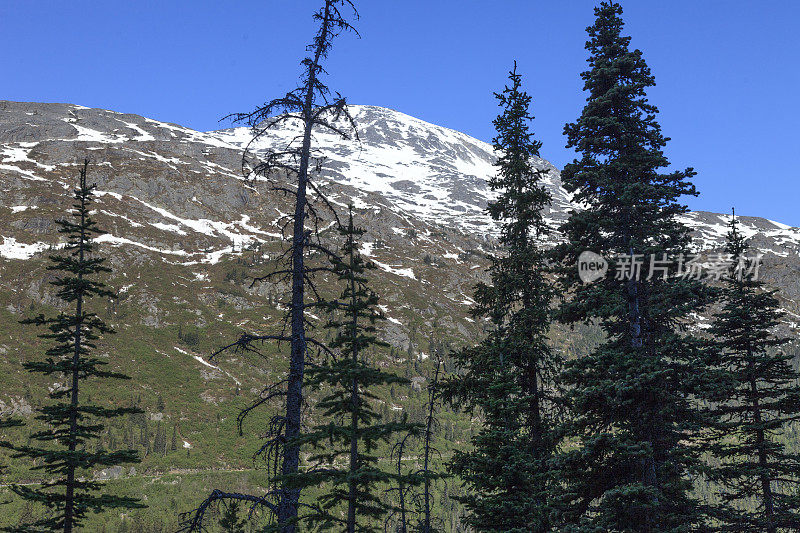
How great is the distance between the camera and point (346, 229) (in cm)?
1402

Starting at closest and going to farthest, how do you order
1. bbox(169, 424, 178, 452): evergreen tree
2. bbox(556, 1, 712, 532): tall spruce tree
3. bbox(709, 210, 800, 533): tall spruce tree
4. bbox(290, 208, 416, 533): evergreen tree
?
bbox(290, 208, 416, 533): evergreen tree, bbox(556, 1, 712, 532): tall spruce tree, bbox(709, 210, 800, 533): tall spruce tree, bbox(169, 424, 178, 452): evergreen tree

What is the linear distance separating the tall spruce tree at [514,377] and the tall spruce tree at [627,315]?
159 cm

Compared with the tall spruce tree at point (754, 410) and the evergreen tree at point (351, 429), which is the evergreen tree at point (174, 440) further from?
the evergreen tree at point (351, 429)

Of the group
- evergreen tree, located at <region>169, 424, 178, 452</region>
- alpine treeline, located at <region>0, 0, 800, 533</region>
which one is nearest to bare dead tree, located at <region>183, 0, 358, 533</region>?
alpine treeline, located at <region>0, 0, 800, 533</region>

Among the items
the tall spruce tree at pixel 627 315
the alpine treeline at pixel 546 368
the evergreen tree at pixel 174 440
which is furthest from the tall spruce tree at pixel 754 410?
the evergreen tree at pixel 174 440

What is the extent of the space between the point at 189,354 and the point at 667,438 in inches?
Result: 6176

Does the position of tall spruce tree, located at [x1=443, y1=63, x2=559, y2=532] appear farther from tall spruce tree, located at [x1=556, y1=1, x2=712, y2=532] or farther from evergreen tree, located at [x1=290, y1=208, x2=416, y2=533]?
evergreen tree, located at [x1=290, y1=208, x2=416, y2=533]

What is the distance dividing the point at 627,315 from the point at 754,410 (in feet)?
32.6

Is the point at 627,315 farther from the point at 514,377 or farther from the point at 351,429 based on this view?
the point at 351,429

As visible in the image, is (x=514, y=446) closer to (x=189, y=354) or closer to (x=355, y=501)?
(x=355, y=501)

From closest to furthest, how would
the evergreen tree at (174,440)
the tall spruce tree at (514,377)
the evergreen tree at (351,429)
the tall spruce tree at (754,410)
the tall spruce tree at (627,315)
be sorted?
the evergreen tree at (351,429)
the tall spruce tree at (627,315)
the tall spruce tree at (514,377)
the tall spruce tree at (754,410)
the evergreen tree at (174,440)

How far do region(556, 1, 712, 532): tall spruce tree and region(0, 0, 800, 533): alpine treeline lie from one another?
68mm

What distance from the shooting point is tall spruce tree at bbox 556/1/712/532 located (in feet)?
47.2

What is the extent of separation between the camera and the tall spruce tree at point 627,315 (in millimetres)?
14398
